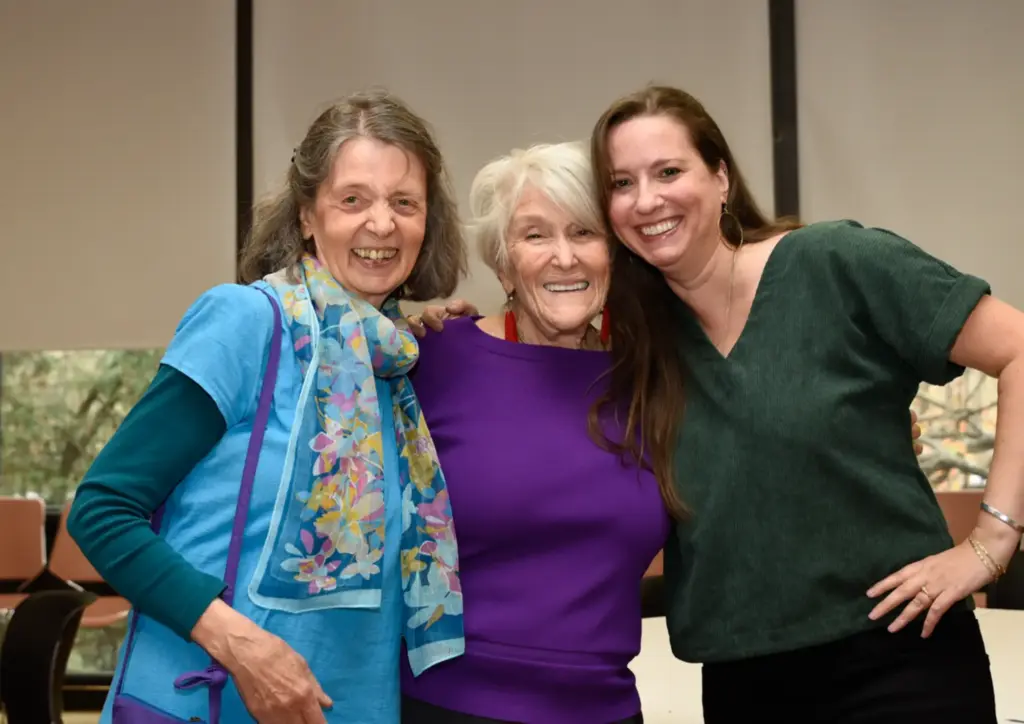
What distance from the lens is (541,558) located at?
172cm

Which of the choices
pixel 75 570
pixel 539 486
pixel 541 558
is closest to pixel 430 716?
pixel 541 558

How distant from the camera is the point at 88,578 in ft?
14.9

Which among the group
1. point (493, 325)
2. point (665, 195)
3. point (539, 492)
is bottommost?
point (539, 492)

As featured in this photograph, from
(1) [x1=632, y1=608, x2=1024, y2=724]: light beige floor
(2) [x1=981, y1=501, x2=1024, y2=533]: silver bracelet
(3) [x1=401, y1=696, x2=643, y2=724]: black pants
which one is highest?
(2) [x1=981, y1=501, x2=1024, y2=533]: silver bracelet

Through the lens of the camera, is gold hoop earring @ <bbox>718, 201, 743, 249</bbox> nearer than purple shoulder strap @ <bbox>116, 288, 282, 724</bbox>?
No

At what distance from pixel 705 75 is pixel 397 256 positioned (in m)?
3.39

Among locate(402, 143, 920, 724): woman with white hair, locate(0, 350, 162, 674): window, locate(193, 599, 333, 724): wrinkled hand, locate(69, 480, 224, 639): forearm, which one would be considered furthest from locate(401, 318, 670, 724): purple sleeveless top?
locate(0, 350, 162, 674): window

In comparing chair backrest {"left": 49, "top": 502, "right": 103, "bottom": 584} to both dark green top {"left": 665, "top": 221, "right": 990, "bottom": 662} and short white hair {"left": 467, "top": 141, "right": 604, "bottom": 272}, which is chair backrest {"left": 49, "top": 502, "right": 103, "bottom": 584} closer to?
short white hair {"left": 467, "top": 141, "right": 604, "bottom": 272}

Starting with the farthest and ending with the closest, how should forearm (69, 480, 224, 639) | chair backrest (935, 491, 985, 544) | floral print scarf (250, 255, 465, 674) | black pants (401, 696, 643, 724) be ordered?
chair backrest (935, 491, 985, 544) → black pants (401, 696, 643, 724) → floral print scarf (250, 255, 465, 674) → forearm (69, 480, 224, 639)

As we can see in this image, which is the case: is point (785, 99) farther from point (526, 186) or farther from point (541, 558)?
point (541, 558)

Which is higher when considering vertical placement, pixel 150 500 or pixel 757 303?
pixel 757 303

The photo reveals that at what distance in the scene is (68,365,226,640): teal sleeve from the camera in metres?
1.31

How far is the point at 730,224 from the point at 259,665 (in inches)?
44.5

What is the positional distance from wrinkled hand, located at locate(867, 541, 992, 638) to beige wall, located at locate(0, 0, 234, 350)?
3919 mm
